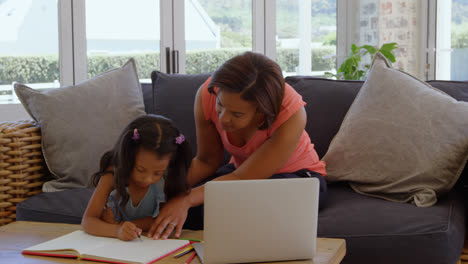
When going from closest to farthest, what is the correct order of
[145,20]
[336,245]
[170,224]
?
[336,245] < [170,224] < [145,20]

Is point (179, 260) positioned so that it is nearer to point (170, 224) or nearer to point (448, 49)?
point (170, 224)

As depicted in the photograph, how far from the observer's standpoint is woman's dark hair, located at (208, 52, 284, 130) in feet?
5.19

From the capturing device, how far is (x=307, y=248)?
128cm

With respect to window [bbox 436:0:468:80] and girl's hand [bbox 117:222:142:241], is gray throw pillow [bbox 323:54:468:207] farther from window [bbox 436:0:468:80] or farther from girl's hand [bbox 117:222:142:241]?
window [bbox 436:0:468:80]

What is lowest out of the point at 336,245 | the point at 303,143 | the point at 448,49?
the point at 336,245

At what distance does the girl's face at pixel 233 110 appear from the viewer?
1.57 m

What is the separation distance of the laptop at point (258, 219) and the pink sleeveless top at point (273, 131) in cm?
55

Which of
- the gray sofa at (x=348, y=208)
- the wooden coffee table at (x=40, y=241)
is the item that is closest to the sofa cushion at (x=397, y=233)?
the gray sofa at (x=348, y=208)

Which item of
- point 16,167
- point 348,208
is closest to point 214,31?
point 16,167

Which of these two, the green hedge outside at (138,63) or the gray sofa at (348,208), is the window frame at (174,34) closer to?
the green hedge outside at (138,63)

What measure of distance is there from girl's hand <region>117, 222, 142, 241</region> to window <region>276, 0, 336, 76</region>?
11.7ft

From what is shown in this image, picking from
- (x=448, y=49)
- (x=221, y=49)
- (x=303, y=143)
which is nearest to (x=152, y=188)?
(x=303, y=143)

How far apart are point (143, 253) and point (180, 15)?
2.97m

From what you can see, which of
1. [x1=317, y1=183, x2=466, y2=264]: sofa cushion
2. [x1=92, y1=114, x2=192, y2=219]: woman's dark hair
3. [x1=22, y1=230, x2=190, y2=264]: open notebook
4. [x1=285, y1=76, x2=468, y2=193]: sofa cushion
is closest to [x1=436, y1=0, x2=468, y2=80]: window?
[x1=285, y1=76, x2=468, y2=193]: sofa cushion
